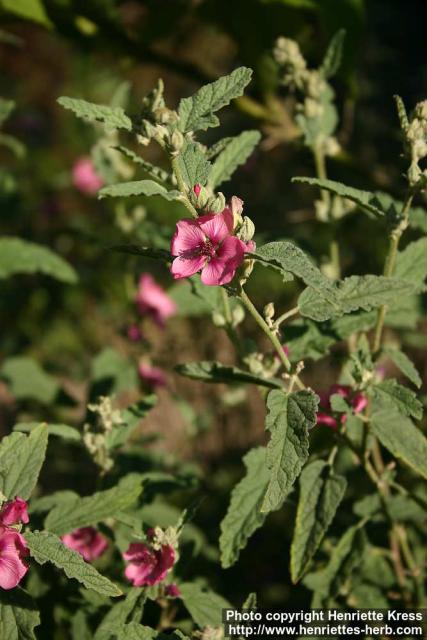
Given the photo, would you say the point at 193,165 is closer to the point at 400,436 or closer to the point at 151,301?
the point at 400,436

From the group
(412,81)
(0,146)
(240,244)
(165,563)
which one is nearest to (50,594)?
(165,563)

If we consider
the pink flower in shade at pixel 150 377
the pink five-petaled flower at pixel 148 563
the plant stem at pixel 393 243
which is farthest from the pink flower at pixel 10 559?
the pink flower in shade at pixel 150 377

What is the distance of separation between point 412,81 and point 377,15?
0.51m

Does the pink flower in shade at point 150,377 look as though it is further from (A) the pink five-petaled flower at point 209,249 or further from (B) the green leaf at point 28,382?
(A) the pink five-petaled flower at point 209,249

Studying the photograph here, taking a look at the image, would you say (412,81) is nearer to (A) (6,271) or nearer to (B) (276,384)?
(A) (6,271)

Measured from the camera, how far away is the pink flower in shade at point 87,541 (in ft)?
5.60

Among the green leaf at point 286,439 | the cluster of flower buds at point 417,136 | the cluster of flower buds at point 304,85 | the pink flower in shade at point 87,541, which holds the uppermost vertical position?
the cluster of flower buds at point 417,136

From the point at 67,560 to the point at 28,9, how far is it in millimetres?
1602

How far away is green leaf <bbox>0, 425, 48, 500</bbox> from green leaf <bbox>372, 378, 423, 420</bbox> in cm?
72

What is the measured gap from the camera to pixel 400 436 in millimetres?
1475

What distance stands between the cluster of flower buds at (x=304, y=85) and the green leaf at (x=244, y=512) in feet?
2.92

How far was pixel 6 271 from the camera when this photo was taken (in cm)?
210

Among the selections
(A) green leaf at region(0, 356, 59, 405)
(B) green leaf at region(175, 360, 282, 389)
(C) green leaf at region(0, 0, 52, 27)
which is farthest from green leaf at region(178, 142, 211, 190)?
(A) green leaf at region(0, 356, 59, 405)

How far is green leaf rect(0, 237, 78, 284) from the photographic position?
2109 mm
